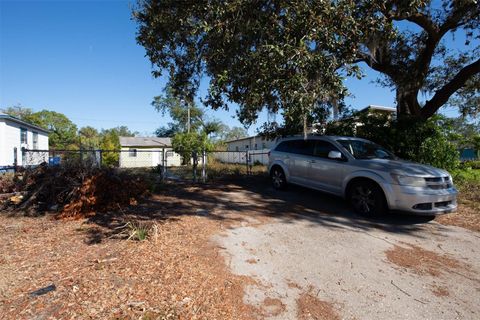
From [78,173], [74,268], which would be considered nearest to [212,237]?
[74,268]

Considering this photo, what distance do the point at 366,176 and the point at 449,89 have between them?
6.08 m

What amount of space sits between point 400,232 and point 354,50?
346 cm

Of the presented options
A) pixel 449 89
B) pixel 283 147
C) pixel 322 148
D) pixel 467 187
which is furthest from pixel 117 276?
pixel 449 89

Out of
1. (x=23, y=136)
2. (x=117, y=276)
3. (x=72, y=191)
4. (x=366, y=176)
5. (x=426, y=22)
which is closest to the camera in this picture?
(x=117, y=276)

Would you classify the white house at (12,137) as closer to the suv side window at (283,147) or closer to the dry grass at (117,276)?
the dry grass at (117,276)

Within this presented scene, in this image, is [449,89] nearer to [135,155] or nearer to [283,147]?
[283,147]

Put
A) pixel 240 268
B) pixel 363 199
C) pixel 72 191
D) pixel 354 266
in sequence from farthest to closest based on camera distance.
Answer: pixel 72 191 → pixel 363 199 → pixel 354 266 → pixel 240 268

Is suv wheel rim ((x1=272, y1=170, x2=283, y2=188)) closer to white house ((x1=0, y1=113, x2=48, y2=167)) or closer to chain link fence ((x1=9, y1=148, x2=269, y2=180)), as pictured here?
chain link fence ((x1=9, y1=148, x2=269, y2=180))

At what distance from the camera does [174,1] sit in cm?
625

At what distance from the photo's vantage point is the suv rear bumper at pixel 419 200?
5609 mm

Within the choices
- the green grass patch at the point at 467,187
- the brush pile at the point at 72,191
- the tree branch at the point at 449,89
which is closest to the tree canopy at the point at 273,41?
the tree branch at the point at 449,89

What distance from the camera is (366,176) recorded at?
624 cm

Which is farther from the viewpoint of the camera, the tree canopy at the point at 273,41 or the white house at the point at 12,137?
the white house at the point at 12,137

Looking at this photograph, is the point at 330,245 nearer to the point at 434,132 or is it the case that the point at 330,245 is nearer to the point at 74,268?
the point at 74,268
